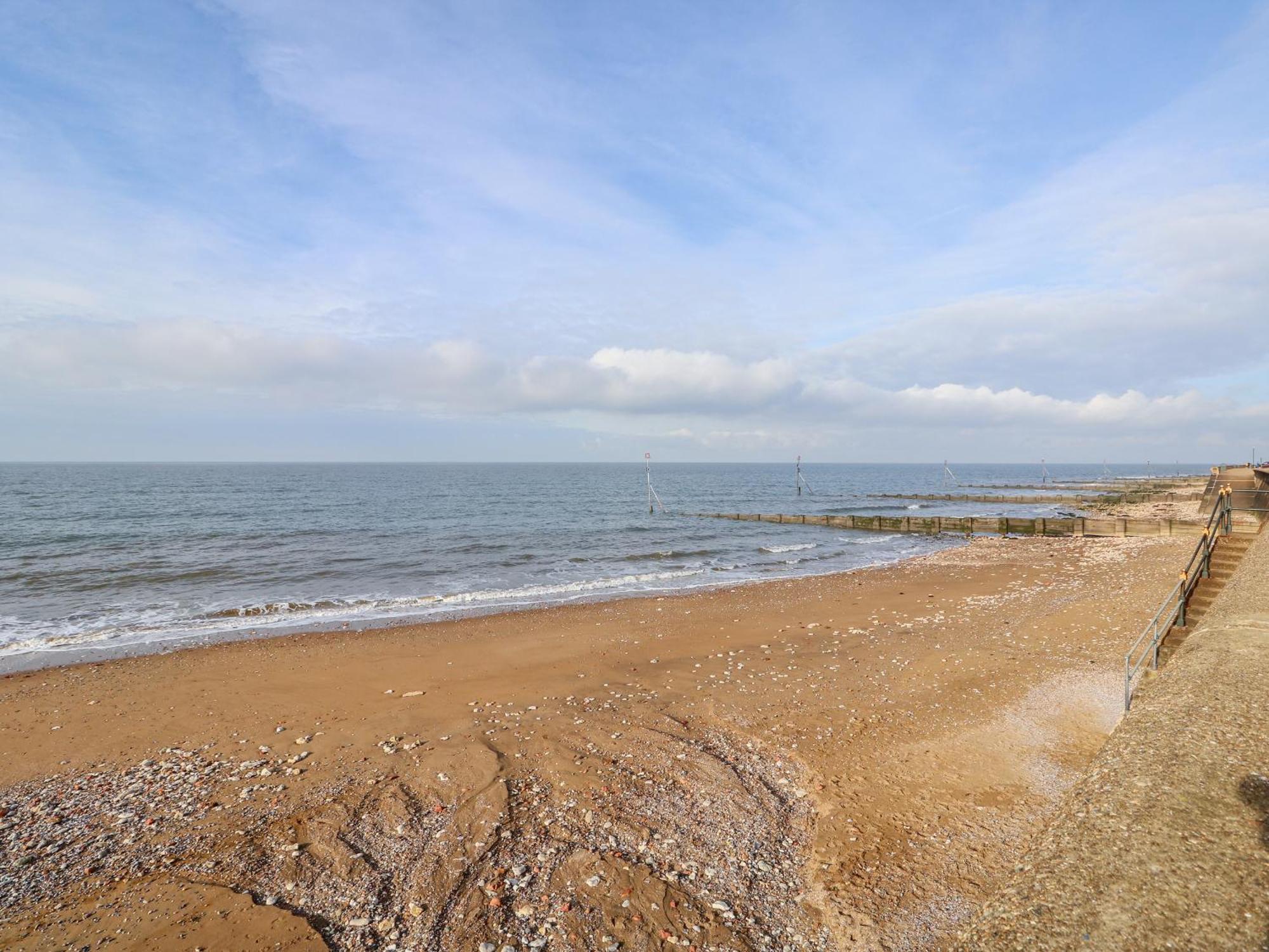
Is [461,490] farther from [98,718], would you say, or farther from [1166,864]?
[1166,864]

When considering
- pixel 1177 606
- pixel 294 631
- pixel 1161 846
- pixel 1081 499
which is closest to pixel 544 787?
pixel 1161 846

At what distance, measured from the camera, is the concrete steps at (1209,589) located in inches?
454

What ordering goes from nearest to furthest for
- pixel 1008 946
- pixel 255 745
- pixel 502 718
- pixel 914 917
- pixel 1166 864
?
1. pixel 1008 946
2. pixel 1166 864
3. pixel 914 917
4. pixel 255 745
5. pixel 502 718

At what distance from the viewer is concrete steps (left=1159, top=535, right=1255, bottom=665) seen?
11531 millimetres

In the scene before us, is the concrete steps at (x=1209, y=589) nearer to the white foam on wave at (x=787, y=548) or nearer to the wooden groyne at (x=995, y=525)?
the white foam on wave at (x=787, y=548)

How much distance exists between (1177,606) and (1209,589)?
343 cm

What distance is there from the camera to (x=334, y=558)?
32.9 meters

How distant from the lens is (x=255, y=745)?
10531mm

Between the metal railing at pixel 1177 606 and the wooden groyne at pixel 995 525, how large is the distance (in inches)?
856

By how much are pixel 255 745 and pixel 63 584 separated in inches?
917

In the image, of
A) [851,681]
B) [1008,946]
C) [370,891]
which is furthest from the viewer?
[851,681]

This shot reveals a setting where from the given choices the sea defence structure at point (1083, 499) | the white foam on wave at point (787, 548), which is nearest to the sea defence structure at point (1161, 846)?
the white foam on wave at point (787, 548)

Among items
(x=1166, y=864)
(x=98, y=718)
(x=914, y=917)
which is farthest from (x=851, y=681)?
(x=98, y=718)

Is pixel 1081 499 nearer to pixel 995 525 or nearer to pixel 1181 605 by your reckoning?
pixel 995 525
